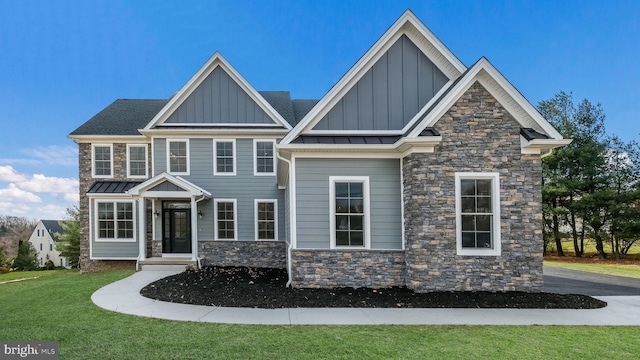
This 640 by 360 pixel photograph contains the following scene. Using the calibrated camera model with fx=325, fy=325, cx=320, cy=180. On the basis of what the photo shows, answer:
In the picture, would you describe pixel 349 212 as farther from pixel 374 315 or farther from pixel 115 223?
pixel 115 223

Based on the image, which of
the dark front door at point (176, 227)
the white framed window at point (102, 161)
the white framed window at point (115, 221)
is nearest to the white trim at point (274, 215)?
the dark front door at point (176, 227)

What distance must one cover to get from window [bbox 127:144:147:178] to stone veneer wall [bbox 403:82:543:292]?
11.3m

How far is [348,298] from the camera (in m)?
7.48

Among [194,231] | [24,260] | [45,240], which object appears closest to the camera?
[194,231]

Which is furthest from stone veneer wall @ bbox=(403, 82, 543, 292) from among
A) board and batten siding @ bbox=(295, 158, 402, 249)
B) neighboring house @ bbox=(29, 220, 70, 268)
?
Result: neighboring house @ bbox=(29, 220, 70, 268)

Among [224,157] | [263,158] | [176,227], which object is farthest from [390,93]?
[176,227]

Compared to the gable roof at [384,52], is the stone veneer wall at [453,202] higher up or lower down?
lower down

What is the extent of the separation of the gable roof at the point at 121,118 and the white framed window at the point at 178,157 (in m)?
2.02

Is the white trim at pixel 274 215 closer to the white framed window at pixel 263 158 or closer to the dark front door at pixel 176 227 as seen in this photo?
the white framed window at pixel 263 158

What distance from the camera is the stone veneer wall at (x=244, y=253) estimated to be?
12836 millimetres

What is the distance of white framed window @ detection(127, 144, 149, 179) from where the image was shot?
45.3 ft

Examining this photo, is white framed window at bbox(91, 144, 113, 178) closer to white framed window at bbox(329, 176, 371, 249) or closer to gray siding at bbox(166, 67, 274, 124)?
gray siding at bbox(166, 67, 274, 124)

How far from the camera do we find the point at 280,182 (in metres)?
12.7

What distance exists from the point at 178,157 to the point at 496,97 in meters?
11.3
